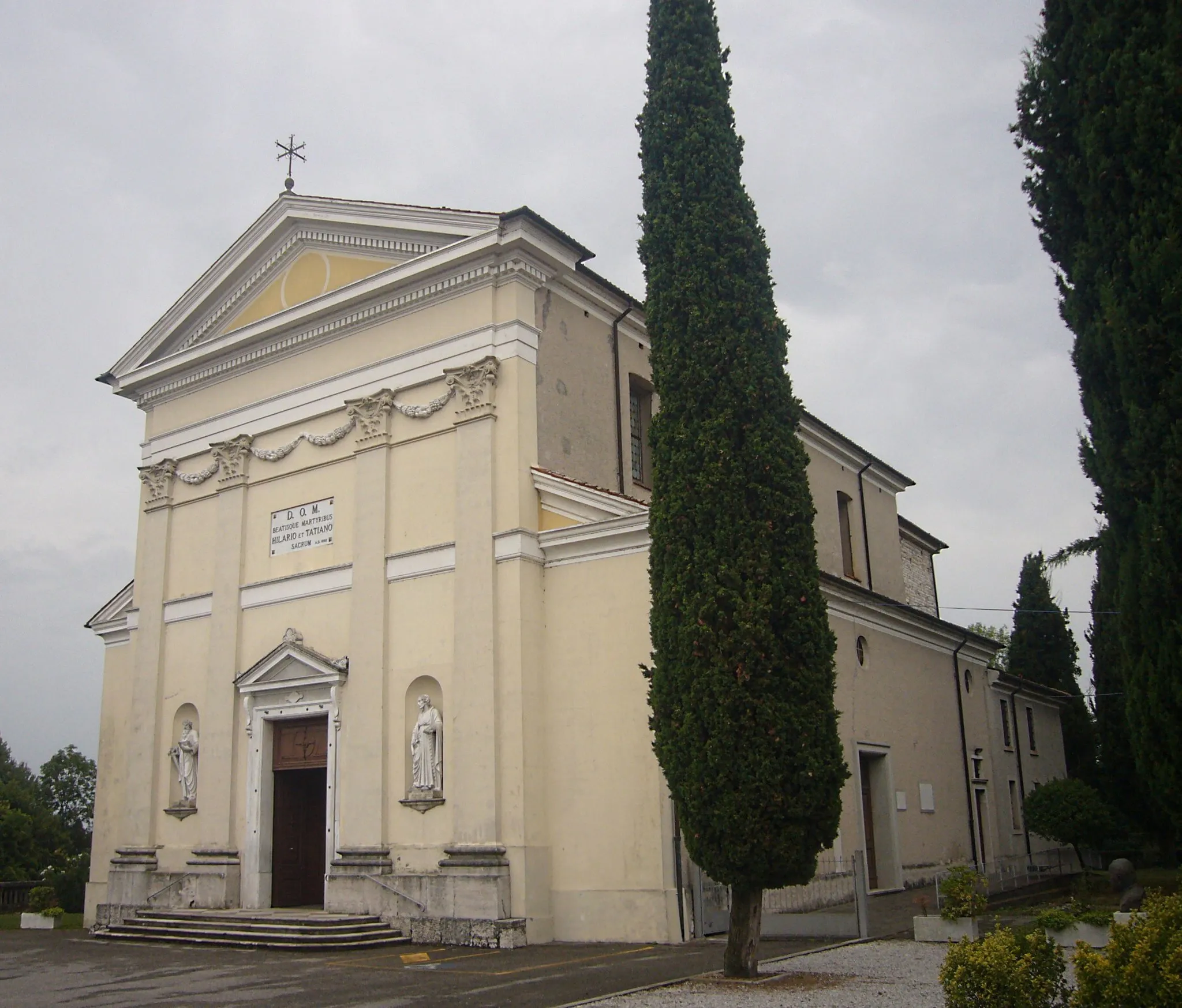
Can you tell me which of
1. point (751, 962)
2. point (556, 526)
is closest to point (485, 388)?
point (556, 526)

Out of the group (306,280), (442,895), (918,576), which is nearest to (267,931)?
(442,895)

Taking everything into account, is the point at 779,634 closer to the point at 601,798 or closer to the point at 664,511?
the point at 664,511

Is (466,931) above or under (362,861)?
under

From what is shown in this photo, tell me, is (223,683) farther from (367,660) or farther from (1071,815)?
(1071,815)

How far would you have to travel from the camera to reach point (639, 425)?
19656 millimetres

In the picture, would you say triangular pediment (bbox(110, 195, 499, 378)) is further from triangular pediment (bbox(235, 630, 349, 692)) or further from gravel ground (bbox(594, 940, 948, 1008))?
gravel ground (bbox(594, 940, 948, 1008))

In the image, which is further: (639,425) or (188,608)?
(188,608)

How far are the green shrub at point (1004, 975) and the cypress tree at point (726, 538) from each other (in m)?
3.27

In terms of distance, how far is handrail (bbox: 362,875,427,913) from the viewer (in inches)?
590

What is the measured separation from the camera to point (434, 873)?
15.1m

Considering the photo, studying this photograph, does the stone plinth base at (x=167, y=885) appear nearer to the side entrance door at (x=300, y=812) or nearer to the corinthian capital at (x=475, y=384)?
the side entrance door at (x=300, y=812)

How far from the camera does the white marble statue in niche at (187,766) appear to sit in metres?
18.8

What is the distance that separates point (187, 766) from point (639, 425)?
386 inches

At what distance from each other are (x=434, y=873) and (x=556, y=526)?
5.10 meters
